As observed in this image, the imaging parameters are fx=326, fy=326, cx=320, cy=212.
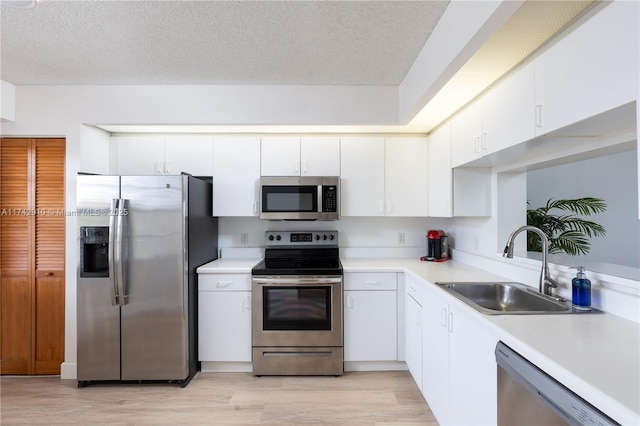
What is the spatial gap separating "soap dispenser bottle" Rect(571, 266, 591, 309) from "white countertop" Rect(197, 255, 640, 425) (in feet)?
0.24

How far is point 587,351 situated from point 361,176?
2232mm

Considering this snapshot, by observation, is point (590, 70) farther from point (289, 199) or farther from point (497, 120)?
point (289, 199)

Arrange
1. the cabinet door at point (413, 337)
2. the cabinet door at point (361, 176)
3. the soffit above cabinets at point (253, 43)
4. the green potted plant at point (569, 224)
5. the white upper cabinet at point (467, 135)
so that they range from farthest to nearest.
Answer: the cabinet door at point (361, 176), the cabinet door at point (413, 337), the green potted plant at point (569, 224), the white upper cabinet at point (467, 135), the soffit above cabinets at point (253, 43)

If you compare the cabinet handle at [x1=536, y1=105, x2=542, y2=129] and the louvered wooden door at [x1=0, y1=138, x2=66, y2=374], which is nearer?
the cabinet handle at [x1=536, y1=105, x2=542, y2=129]

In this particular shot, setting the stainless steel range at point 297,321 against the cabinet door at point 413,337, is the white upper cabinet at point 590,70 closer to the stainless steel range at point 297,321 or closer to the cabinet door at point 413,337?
the cabinet door at point 413,337

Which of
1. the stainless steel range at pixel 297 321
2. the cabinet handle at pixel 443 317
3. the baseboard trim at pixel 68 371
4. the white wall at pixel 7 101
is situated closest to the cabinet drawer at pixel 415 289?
the cabinet handle at pixel 443 317

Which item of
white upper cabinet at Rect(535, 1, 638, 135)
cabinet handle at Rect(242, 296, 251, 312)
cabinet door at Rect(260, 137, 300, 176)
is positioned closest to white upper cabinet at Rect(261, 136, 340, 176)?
cabinet door at Rect(260, 137, 300, 176)

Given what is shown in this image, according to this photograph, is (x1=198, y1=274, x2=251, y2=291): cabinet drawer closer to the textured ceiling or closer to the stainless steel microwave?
the stainless steel microwave

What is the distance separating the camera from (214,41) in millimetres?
2025

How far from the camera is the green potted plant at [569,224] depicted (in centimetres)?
224

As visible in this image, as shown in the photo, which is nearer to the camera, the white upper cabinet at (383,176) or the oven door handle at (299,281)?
the oven door handle at (299,281)

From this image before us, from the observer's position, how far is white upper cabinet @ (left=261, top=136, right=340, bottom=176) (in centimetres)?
304

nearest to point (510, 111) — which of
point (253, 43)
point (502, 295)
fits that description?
point (502, 295)

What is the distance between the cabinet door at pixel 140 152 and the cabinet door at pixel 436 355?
8.68 ft
